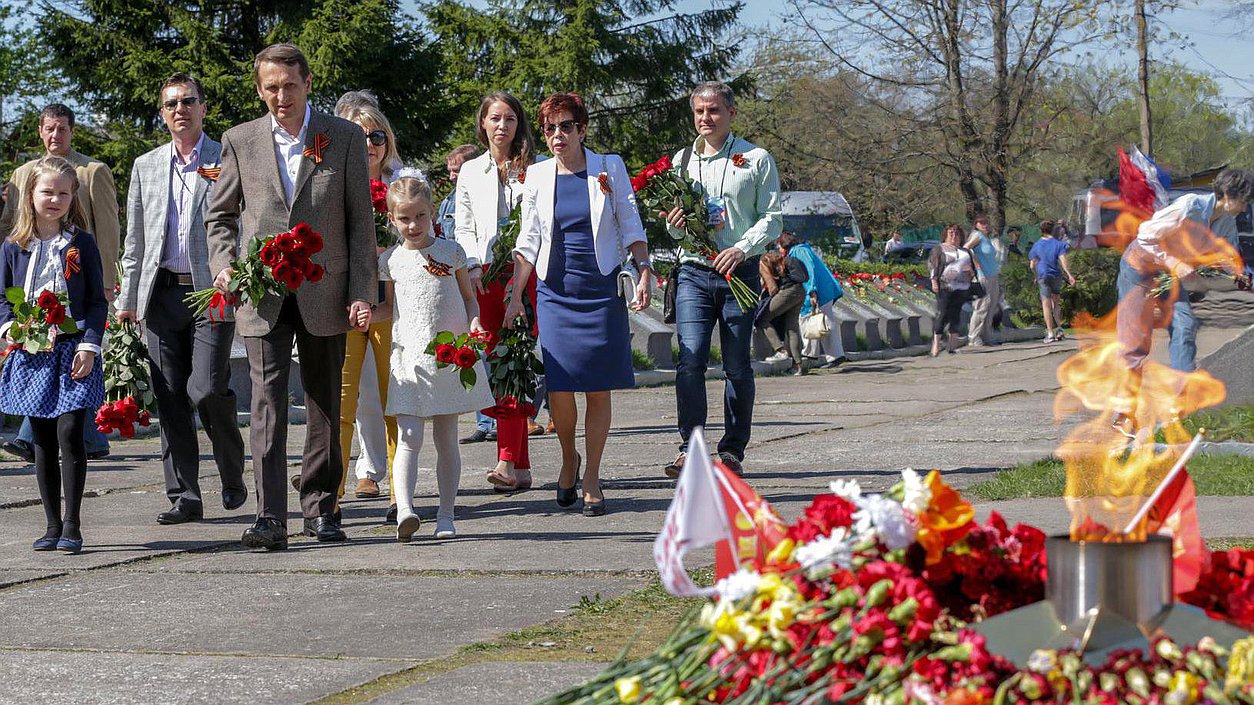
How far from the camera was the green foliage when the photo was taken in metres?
28.0

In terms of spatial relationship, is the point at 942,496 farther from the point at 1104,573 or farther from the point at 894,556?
the point at 1104,573

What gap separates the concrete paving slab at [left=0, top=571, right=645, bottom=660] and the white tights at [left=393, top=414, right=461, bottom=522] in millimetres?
1009

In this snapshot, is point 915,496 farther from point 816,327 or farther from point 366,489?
point 816,327

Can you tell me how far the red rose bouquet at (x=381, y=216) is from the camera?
7.70 meters

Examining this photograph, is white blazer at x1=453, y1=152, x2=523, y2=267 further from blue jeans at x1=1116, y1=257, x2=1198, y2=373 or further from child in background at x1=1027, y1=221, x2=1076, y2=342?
child in background at x1=1027, y1=221, x2=1076, y2=342

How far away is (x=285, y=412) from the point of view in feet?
21.3

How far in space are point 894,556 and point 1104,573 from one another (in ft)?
1.00

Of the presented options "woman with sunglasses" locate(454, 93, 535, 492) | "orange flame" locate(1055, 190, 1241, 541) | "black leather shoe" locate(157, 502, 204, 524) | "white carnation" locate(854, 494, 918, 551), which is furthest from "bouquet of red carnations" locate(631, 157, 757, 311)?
"white carnation" locate(854, 494, 918, 551)

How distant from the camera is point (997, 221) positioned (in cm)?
3409

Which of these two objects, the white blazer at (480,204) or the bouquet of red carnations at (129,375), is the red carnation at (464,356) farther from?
the bouquet of red carnations at (129,375)

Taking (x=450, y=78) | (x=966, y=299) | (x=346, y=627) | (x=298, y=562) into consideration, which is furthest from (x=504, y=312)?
(x=450, y=78)

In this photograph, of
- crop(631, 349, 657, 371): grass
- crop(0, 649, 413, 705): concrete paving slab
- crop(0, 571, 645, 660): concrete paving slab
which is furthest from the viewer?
crop(631, 349, 657, 371): grass

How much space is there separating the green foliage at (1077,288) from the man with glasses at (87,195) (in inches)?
817

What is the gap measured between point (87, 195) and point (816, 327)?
11409mm
